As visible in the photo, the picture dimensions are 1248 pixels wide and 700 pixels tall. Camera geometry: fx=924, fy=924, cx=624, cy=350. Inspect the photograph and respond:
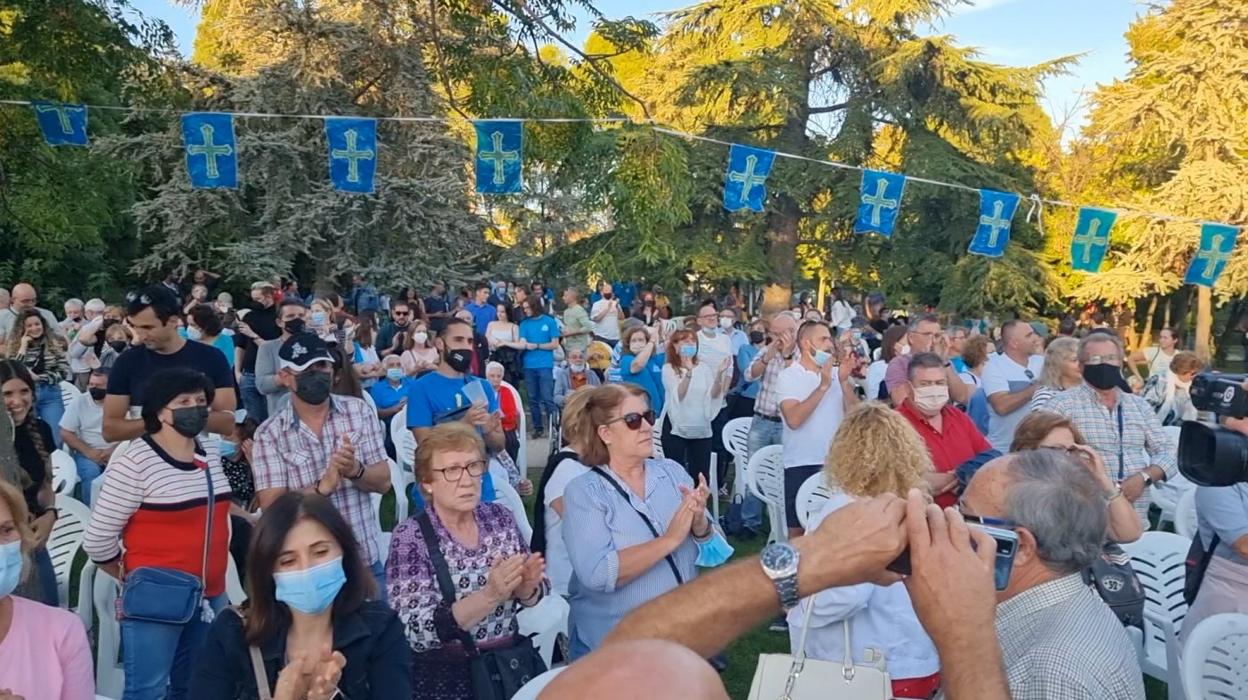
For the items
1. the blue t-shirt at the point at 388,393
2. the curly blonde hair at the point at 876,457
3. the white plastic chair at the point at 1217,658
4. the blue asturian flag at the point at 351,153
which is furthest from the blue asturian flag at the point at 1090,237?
the white plastic chair at the point at 1217,658

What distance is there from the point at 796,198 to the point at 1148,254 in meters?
10.1

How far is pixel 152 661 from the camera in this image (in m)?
3.33

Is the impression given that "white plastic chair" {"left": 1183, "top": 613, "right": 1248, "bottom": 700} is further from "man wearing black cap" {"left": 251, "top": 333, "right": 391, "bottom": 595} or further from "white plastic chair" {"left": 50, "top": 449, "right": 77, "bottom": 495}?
"white plastic chair" {"left": 50, "top": 449, "right": 77, "bottom": 495}

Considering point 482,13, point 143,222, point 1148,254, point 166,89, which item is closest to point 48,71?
point 166,89

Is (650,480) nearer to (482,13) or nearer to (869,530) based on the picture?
(869,530)

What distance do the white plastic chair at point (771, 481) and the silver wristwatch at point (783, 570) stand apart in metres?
4.70

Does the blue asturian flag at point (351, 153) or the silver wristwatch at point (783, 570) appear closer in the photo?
the silver wristwatch at point (783, 570)

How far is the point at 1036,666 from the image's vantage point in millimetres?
1916

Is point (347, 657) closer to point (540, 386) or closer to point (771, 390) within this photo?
point (771, 390)

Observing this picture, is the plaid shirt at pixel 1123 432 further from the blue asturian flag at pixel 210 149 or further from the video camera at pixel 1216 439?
the blue asturian flag at pixel 210 149

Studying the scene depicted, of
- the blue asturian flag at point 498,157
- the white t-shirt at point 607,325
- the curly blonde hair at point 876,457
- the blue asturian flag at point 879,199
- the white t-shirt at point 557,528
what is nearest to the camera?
the curly blonde hair at point 876,457

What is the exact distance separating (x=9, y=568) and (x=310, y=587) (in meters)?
0.79

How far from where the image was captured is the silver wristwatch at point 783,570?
1477 millimetres

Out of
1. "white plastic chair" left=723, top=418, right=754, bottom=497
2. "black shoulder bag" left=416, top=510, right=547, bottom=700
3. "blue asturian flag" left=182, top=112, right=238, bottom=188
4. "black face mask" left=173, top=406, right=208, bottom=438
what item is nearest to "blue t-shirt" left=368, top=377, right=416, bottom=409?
"white plastic chair" left=723, top=418, right=754, bottom=497
